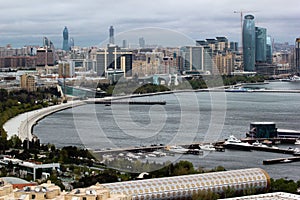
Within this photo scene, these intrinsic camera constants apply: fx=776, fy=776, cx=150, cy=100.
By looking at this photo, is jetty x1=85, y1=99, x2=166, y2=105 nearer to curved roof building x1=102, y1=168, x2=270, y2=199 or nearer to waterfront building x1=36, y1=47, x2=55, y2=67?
curved roof building x1=102, y1=168, x2=270, y2=199

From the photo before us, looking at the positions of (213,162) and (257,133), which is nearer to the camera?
(213,162)

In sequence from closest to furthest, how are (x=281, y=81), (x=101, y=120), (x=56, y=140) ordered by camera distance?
1. (x=56, y=140)
2. (x=101, y=120)
3. (x=281, y=81)

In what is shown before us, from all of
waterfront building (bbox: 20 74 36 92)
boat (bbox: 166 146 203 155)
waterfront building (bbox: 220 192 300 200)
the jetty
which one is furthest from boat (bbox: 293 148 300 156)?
waterfront building (bbox: 20 74 36 92)

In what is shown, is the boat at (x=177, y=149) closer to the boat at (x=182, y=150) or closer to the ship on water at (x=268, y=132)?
the boat at (x=182, y=150)

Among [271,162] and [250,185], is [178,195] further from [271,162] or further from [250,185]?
[271,162]

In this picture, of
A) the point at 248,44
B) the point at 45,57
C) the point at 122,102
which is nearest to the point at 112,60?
the point at 45,57

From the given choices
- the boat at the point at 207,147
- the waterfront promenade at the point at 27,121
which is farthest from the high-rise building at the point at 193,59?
the boat at the point at 207,147

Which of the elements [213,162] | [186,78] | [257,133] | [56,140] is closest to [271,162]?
[213,162]
